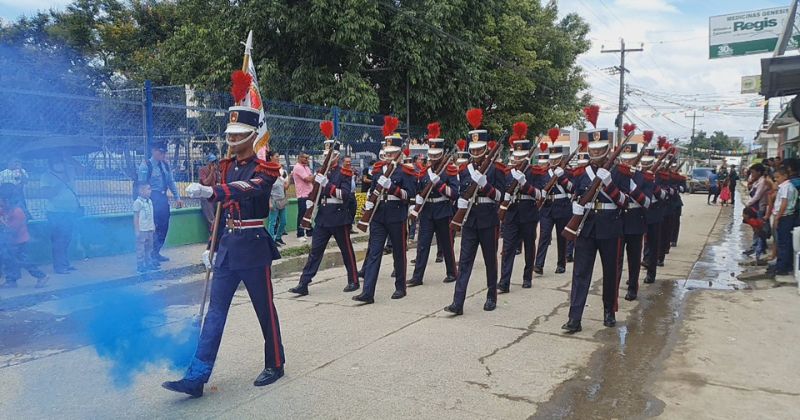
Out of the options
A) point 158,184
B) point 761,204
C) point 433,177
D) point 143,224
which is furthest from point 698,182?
point 143,224

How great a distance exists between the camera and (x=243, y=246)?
A: 14.7 ft

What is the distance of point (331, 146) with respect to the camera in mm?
7699

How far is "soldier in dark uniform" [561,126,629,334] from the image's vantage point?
20.1 ft

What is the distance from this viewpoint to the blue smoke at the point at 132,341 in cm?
474

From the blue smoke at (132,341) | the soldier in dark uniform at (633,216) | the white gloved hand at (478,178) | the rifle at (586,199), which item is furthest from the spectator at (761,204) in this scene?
the blue smoke at (132,341)

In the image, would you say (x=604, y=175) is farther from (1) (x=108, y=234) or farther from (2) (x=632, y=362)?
(1) (x=108, y=234)

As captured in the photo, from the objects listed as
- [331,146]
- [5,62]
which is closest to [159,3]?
[5,62]

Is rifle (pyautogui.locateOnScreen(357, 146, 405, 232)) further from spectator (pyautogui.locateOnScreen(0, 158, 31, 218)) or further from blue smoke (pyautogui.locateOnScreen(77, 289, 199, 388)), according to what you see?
spectator (pyautogui.locateOnScreen(0, 158, 31, 218))

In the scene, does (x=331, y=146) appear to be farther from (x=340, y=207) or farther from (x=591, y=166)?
(x=591, y=166)

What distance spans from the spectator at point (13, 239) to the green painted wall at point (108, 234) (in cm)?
85

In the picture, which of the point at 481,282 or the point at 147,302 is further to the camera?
the point at 481,282

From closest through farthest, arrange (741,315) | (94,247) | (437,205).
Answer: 1. (741,315)
2. (437,205)
3. (94,247)

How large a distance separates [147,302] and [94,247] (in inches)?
132

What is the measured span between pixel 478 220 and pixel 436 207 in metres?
1.67
